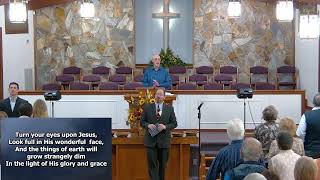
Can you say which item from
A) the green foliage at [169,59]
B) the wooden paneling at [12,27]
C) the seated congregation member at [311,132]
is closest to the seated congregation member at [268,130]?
the seated congregation member at [311,132]

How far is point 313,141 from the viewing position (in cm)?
793

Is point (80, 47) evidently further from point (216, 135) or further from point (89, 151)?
point (89, 151)

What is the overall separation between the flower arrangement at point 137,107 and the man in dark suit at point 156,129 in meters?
0.51

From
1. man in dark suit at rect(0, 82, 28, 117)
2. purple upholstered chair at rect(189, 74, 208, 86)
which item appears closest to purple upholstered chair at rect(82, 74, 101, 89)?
purple upholstered chair at rect(189, 74, 208, 86)

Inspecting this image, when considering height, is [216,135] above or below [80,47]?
below

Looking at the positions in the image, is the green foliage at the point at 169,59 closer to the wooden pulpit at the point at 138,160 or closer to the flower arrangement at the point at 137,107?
the flower arrangement at the point at 137,107

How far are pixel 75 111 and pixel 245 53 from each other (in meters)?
7.97

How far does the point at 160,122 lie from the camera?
375 inches

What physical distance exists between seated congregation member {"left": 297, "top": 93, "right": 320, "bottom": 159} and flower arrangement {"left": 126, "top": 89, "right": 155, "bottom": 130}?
2939 mm

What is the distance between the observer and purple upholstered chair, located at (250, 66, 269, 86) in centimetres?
1988

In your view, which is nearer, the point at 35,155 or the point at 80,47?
the point at 35,155

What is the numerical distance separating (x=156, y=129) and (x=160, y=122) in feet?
0.50

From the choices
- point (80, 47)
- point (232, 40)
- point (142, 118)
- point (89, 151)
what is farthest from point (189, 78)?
point (89, 151)

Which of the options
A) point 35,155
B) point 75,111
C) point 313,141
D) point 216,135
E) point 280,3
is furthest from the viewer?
point 75,111
